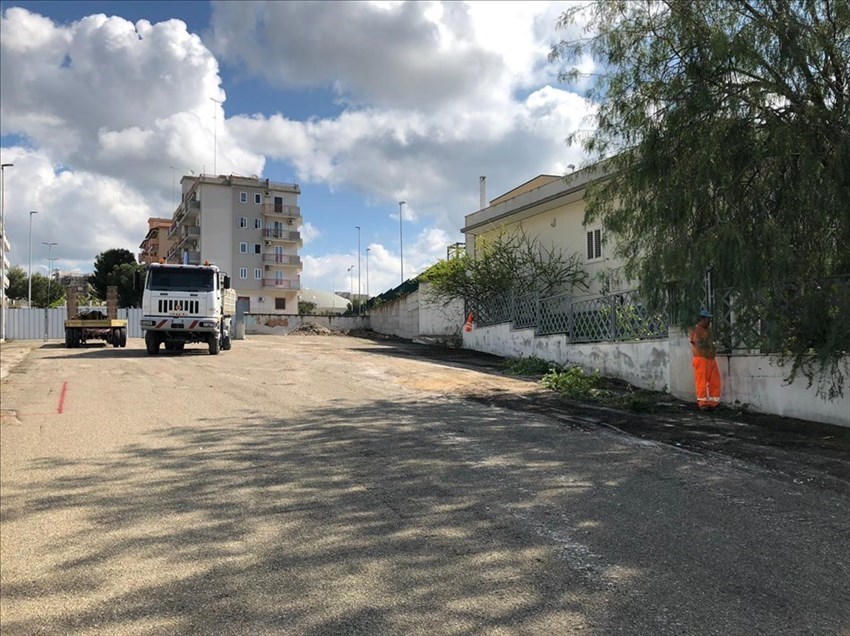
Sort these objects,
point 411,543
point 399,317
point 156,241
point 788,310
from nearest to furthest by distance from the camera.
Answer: point 411,543, point 788,310, point 399,317, point 156,241

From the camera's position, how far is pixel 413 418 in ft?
30.9

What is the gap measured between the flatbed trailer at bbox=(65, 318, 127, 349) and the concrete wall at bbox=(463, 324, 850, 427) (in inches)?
651

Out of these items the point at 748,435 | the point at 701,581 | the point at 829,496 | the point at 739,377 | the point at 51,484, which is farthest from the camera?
the point at 739,377

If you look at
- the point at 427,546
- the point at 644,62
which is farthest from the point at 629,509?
the point at 644,62

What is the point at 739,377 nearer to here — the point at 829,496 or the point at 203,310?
the point at 829,496

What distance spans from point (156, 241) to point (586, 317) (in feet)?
311

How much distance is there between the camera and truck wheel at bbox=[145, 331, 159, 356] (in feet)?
65.5

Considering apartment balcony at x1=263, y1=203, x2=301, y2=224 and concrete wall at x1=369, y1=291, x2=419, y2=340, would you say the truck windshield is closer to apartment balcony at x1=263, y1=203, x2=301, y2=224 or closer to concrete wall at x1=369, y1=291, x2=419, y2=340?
concrete wall at x1=369, y1=291, x2=419, y2=340

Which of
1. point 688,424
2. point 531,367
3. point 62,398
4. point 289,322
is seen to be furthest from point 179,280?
point 289,322

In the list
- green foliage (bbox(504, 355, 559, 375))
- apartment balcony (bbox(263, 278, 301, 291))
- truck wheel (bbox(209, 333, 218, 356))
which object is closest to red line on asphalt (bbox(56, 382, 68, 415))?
truck wheel (bbox(209, 333, 218, 356))

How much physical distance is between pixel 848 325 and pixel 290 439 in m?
6.84

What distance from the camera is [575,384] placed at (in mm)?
12859

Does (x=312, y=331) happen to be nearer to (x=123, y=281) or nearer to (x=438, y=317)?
(x=438, y=317)

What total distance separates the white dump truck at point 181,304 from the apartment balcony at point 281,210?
177 ft
